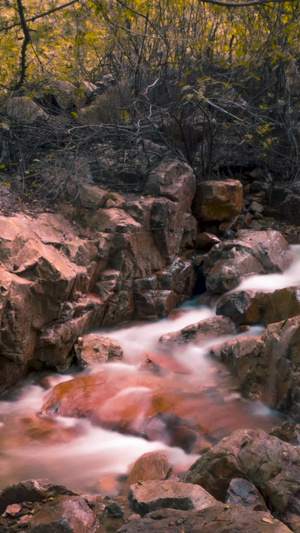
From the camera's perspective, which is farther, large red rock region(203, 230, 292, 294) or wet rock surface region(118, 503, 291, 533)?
large red rock region(203, 230, 292, 294)

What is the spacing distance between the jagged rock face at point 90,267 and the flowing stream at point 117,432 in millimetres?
525

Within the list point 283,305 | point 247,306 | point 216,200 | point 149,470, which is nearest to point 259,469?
point 149,470

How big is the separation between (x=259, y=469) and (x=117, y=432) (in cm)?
163

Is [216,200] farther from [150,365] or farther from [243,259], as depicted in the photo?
[150,365]

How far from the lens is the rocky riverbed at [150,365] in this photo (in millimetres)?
2855

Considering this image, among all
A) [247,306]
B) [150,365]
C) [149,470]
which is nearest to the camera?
[149,470]

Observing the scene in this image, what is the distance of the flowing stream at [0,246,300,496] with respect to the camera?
3684 millimetres

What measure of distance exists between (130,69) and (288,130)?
319 centimetres

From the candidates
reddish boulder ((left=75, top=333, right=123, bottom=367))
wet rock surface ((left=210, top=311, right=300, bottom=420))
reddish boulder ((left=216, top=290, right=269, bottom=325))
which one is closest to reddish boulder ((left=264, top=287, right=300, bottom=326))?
reddish boulder ((left=216, top=290, right=269, bottom=325))

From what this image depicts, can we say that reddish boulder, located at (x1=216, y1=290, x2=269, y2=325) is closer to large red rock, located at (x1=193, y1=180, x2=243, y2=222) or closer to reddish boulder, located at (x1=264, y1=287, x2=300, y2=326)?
reddish boulder, located at (x1=264, y1=287, x2=300, y2=326)

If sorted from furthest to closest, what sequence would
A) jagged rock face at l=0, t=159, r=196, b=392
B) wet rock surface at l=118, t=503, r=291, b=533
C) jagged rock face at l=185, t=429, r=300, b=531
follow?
jagged rock face at l=0, t=159, r=196, b=392, jagged rock face at l=185, t=429, r=300, b=531, wet rock surface at l=118, t=503, r=291, b=533

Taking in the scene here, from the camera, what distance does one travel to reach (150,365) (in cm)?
546

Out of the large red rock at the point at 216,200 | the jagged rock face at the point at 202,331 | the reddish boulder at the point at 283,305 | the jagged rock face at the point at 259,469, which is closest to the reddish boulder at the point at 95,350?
the jagged rock face at the point at 202,331

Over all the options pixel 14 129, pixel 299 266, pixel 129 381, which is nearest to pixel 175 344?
pixel 129 381
